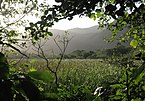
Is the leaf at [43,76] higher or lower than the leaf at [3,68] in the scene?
lower

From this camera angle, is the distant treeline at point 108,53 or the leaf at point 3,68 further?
the distant treeline at point 108,53

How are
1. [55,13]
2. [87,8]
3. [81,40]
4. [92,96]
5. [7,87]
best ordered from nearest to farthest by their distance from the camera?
[7,87] < [92,96] < [87,8] < [55,13] < [81,40]

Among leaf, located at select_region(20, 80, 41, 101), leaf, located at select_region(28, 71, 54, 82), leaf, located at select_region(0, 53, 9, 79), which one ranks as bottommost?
leaf, located at select_region(20, 80, 41, 101)

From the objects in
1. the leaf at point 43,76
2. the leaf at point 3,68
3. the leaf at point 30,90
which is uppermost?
the leaf at point 3,68

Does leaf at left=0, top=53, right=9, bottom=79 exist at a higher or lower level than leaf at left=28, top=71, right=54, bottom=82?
higher

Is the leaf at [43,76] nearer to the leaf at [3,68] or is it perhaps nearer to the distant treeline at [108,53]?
the leaf at [3,68]

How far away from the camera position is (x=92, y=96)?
1360 mm

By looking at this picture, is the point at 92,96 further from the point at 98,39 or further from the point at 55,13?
the point at 98,39

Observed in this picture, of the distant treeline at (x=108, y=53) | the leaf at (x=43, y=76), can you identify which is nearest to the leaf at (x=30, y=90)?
the leaf at (x=43, y=76)

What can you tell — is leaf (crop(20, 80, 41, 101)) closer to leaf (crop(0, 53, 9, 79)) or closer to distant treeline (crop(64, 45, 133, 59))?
leaf (crop(0, 53, 9, 79))

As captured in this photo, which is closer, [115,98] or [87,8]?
[115,98]

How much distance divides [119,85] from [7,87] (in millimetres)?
1083

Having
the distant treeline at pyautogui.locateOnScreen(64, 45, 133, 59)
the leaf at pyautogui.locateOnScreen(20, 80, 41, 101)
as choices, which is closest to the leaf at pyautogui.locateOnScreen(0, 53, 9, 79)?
the leaf at pyautogui.locateOnScreen(20, 80, 41, 101)

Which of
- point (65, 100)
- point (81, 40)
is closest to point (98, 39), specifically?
point (81, 40)
